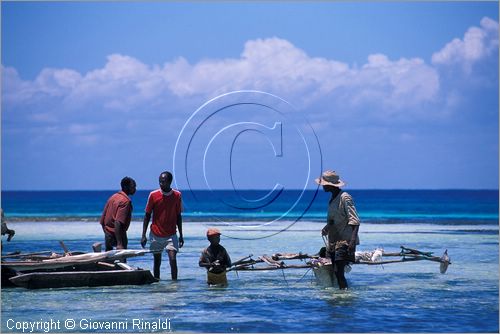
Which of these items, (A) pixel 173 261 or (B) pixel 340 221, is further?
(A) pixel 173 261

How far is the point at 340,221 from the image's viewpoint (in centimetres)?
1194

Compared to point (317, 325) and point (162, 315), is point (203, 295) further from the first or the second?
point (317, 325)

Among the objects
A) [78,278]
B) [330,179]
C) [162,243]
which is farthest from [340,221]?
[78,278]

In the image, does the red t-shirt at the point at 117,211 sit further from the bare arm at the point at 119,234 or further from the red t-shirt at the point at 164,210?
the red t-shirt at the point at 164,210

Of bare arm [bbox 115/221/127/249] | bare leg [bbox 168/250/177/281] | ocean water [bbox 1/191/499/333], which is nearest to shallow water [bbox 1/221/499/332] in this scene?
ocean water [bbox 1/191/499/333]

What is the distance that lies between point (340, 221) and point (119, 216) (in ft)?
11.5

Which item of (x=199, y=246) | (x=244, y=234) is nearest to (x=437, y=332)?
(x=199, y=246)

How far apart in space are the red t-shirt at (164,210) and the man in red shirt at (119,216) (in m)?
0.34

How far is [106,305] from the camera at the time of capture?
11.7 metres

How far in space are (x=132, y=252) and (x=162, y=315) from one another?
218cm

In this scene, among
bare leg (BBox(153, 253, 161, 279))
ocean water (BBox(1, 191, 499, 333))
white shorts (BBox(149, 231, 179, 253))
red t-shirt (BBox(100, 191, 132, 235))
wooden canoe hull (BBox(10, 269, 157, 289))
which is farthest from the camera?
bare leg (BBox(153, 253, 161, 279))

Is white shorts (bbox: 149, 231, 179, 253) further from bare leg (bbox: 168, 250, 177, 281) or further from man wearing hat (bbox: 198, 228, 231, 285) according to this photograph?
man wearing hat (bbox: 198, 228, 231, 285)

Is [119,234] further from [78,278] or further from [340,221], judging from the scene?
[340,221]

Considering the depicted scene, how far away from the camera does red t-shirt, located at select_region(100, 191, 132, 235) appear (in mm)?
13344
